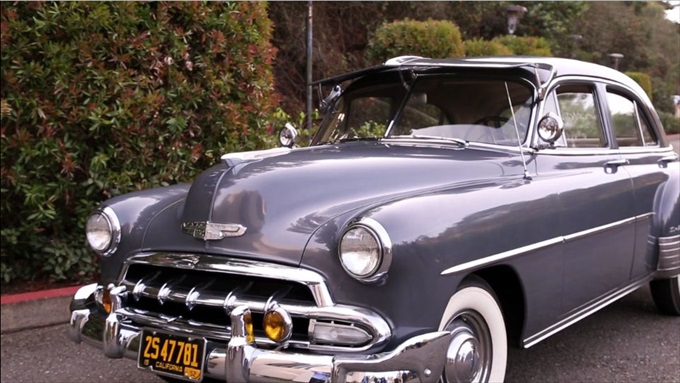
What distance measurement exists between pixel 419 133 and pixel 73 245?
114 inches

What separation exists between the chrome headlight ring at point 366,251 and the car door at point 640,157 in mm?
2161

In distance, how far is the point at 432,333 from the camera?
241cm

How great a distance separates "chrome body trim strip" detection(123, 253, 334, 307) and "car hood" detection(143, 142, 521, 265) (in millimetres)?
37

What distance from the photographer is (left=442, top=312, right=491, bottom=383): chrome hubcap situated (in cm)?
256

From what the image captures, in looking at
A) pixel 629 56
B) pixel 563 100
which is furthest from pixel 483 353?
pixel 629 56

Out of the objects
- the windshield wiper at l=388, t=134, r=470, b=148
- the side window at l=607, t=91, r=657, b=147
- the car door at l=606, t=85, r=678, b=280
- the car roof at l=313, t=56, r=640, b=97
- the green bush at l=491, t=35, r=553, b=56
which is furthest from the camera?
the green bush at l=491, t=35, r=553, b=56

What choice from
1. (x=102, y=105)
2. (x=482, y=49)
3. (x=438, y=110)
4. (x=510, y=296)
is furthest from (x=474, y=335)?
(x=482, y=49)

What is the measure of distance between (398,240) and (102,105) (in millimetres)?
3061

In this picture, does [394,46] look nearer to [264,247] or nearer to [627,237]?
[627,237]

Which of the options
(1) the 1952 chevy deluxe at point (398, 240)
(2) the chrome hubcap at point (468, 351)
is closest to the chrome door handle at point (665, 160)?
(1) the 1952 chevy deluxe at point (398, 240)

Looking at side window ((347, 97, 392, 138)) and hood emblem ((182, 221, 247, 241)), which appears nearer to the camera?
hood emblem ((182, 221, 247, 241))

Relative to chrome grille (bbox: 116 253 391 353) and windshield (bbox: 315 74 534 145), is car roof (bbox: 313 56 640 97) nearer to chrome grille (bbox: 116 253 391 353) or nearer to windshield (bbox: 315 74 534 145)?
windshield (bbox: 315 74 534 145)

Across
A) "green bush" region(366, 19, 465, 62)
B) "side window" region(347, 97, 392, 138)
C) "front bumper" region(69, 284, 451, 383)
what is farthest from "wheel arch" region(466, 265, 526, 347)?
"green bush" region(366, 19, 465, 62)

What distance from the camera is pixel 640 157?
13.9 ft
